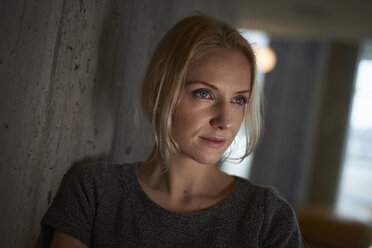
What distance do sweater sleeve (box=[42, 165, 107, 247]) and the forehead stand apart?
445 millimetres

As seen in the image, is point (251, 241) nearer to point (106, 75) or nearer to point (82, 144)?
point (82, 144)

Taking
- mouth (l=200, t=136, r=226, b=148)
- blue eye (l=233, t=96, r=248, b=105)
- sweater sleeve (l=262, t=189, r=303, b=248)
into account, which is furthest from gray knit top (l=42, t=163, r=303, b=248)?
blue eye (l=233, t=96, r=248, b=105)

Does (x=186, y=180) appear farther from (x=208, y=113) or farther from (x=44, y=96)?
(x=44, y=96)

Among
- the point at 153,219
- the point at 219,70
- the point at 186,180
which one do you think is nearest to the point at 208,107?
the point at 219,70

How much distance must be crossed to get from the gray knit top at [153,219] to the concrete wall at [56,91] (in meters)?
0.08

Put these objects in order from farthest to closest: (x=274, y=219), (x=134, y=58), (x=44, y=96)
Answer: (x=134, y=58)
(x=274, y=219)
(x=44, y=96)

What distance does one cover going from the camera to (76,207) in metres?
1.14

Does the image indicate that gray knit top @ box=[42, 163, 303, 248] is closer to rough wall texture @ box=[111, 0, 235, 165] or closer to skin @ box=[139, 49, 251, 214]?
skin @ box=[139, 49, 251, 214]

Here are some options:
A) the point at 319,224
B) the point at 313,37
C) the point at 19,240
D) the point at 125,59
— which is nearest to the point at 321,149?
the point at 313,37

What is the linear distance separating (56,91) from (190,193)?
0.53 metres

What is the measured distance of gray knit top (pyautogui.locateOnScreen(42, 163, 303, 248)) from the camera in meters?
1.10

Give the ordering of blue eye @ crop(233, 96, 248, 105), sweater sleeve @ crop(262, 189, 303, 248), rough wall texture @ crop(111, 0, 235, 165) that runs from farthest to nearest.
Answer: rough wall texture @ crop(111, 0, 235, 165), blue eye @ crop(233, 96, 248, 105), sweater sleeve @ crop(262, 189, 303, 248)

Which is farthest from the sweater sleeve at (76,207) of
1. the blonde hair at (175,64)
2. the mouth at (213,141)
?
the mouth at (213,141)

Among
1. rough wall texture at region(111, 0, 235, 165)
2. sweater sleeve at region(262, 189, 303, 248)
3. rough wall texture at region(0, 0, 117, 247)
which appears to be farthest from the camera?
rough wall texture at region(111, 0, 235, 165)
